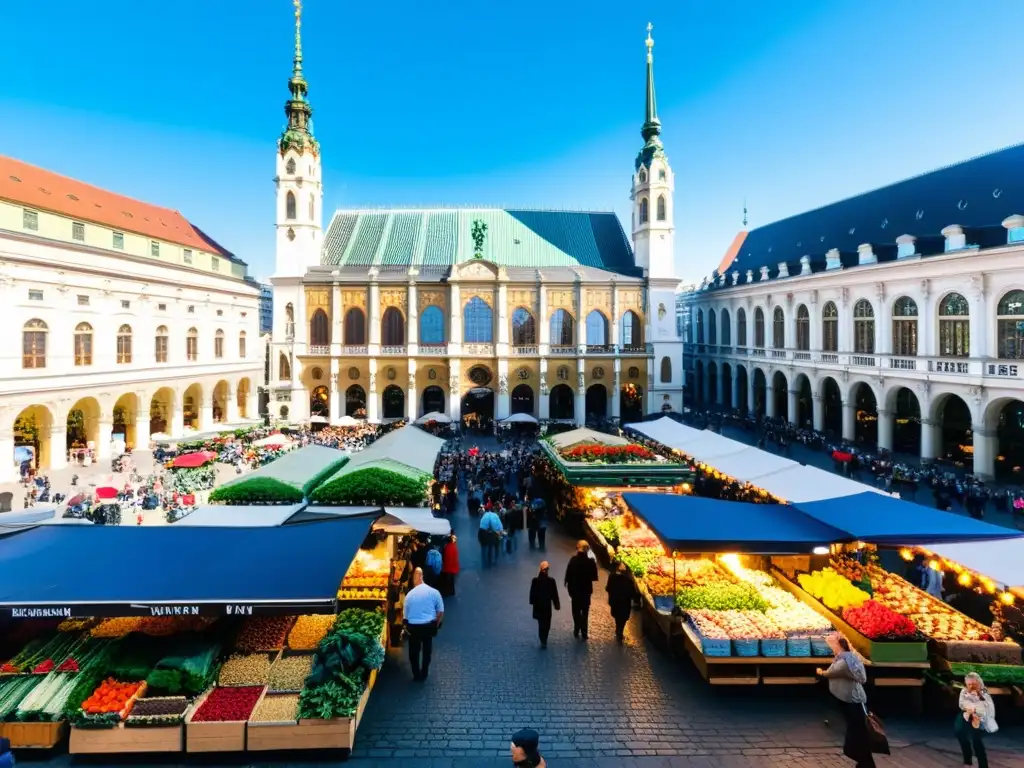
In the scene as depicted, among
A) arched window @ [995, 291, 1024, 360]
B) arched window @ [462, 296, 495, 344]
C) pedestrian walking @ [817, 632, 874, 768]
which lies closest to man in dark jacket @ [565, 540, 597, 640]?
pedestrian walking @ [817, 632, 874, 768]

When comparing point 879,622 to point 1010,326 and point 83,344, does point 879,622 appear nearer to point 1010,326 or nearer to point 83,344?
point 1010,326

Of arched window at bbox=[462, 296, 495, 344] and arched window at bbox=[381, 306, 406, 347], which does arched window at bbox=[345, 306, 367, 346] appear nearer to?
arched window at bbox=[381, 306, 406, 347]

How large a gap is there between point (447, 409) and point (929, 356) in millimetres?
28584

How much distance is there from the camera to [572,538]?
57.3 feet

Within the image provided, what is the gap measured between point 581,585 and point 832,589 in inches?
170

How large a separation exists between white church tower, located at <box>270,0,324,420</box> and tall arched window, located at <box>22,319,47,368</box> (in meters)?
15.0

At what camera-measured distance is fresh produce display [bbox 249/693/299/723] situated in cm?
735

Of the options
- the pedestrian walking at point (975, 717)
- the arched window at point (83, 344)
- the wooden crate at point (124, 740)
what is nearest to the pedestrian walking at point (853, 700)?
the pedestrian walking at point (975, 717)

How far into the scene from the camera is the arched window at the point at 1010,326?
78.4ft

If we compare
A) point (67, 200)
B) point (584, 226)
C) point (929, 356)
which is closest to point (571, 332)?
point (584, 226)

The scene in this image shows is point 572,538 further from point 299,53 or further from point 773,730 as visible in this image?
point 299,53

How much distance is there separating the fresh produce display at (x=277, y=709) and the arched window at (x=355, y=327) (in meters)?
36.9

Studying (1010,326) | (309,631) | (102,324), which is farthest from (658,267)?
(309,631)

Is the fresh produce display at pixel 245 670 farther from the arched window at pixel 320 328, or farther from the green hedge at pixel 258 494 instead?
the arched window at pixel 320 328
